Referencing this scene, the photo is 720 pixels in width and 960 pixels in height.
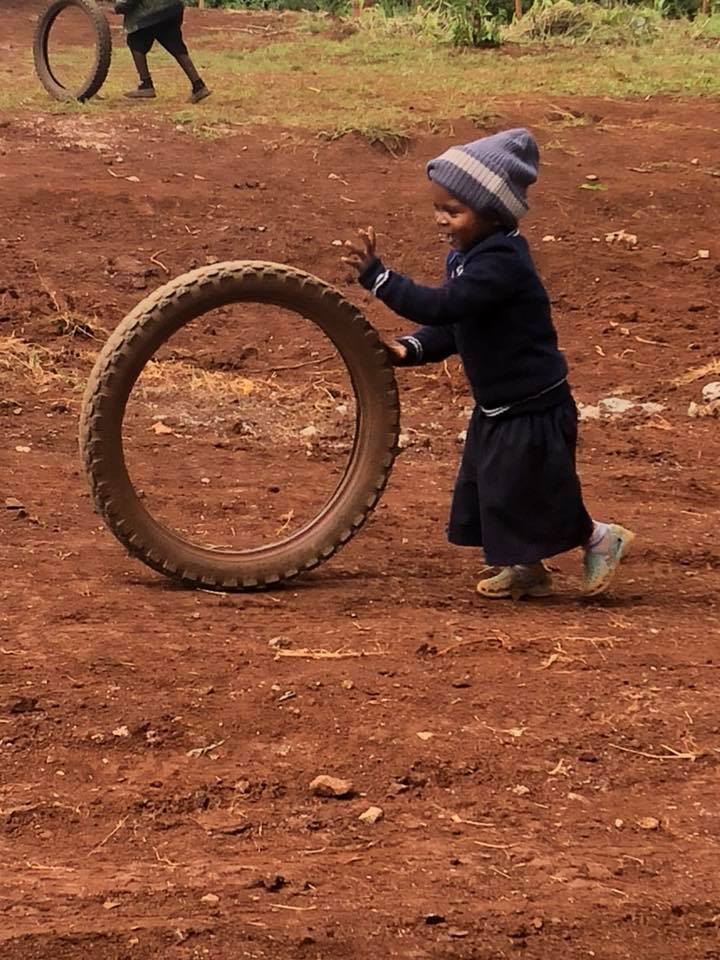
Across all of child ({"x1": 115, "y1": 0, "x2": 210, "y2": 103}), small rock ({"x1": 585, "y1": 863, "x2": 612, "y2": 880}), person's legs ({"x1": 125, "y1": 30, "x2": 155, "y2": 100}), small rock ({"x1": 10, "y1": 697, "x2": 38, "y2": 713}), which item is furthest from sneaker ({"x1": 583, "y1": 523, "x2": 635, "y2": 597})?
person's legs ({"x1": 125, "y1": 30, "x2": 155, "y2": 100})

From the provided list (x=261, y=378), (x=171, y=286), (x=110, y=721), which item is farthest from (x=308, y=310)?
(x=261, y=378)

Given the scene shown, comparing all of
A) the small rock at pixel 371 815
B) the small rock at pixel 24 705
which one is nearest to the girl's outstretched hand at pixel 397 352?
the small rock at pixel 24 705

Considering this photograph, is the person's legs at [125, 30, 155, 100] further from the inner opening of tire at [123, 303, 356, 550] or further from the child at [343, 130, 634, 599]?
the child at [343, 130, 634, 599]

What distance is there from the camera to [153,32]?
40.7 feet

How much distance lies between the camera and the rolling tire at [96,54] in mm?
12219

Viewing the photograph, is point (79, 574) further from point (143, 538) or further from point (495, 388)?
point (495, 388)

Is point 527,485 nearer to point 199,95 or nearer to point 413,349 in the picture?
point 413,349

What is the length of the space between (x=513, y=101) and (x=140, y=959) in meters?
11.2

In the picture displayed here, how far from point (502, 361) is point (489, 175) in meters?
0.56

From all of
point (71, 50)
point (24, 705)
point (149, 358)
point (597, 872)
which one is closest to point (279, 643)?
point (24, 705)

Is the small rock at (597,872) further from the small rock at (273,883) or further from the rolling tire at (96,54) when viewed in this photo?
the rolling tire at (96,54)

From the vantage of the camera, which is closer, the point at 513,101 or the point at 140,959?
the point at 140,959

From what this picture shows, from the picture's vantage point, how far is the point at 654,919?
97.3 inches

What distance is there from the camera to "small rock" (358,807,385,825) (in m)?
2.82
